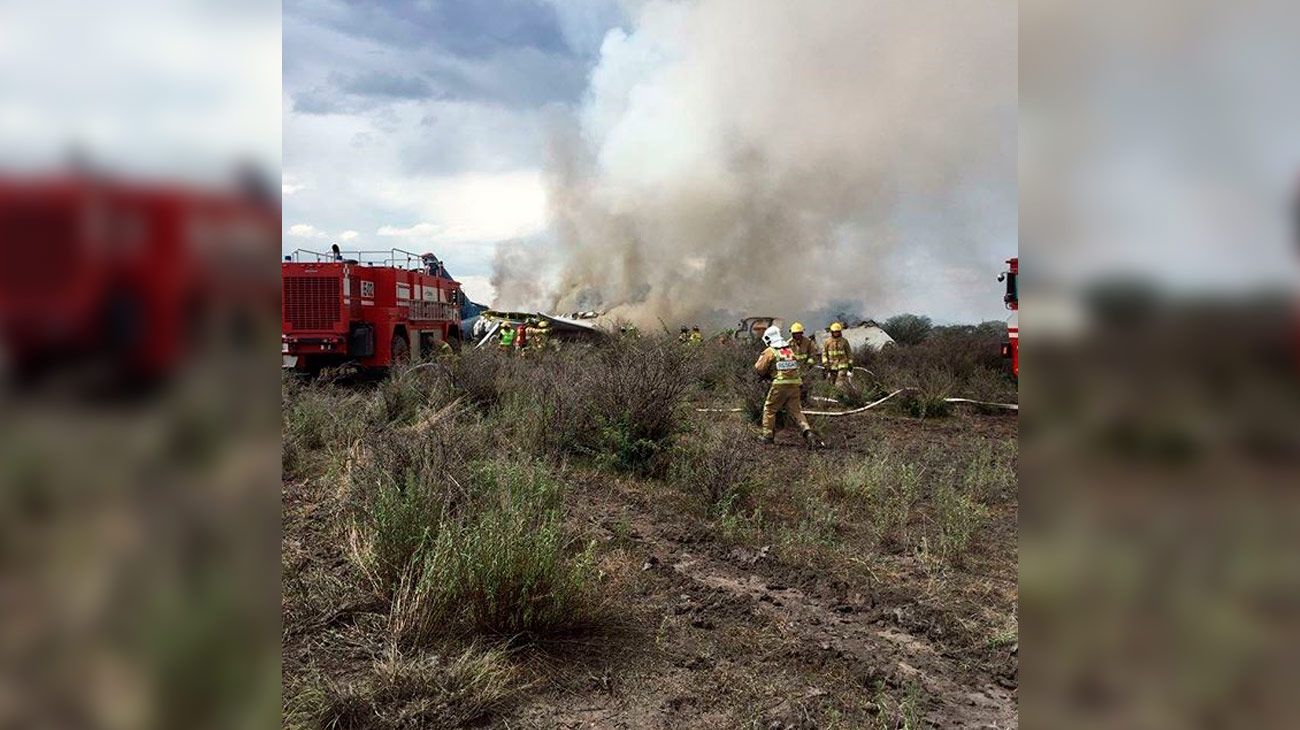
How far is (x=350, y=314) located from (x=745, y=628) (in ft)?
37.4

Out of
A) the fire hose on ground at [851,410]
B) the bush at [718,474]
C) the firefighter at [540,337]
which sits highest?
the firefighter at [540,337]

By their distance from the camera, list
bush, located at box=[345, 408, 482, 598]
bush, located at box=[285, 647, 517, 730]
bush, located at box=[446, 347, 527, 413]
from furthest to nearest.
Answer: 1. bush, located at box=[446, 347, 527, 413]
2. bush, located at box=[345, 408, 482, 598]
3. bush, located at box=[285, 647, 517, 730]

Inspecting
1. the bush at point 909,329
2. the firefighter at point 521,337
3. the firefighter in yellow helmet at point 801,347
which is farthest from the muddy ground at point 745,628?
the bush at point 909,329

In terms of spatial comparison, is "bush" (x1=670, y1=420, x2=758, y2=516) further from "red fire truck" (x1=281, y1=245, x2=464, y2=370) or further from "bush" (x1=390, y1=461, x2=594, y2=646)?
"red fire truck" (x1=281, y1=245, x2=464, y2=370)

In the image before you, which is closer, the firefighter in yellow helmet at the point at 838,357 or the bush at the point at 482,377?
the bush at the point at 482,377

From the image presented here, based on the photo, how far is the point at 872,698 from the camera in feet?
11.8

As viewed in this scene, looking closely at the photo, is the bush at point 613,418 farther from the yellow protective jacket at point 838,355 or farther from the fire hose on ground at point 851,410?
the yellow protective jacket at point 838,355
